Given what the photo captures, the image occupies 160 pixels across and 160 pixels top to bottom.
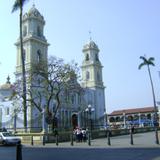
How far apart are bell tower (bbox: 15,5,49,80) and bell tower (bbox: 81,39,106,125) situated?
85.7 feet

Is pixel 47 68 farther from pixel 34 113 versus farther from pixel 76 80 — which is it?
pixel 34 113

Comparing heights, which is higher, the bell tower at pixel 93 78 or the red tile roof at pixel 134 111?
the bell tower at pixel 93 78

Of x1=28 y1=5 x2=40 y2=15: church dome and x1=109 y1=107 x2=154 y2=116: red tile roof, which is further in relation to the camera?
x1=109 y1=107 x2=154 y2=116: red tile roof

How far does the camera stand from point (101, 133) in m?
44.5

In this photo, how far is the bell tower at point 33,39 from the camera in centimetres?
6906

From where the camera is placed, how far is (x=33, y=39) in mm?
69062

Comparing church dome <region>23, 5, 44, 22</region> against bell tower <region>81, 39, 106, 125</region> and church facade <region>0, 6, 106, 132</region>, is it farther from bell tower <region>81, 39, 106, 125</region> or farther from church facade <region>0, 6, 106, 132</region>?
bell tower <region>81, 39, 106, 125</region>

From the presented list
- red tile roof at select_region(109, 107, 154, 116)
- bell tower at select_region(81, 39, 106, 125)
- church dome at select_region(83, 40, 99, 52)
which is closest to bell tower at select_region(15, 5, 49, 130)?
church dome at select_region(83, 40, 99, 52)

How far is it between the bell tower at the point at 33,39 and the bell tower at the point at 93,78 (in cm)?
2613

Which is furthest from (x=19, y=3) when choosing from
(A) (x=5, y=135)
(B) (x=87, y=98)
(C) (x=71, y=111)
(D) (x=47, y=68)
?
(B) (x=87, y=98)

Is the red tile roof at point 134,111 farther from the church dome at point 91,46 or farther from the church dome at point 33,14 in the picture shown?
the church dome at point 33,14

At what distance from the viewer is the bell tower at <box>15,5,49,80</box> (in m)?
69.1

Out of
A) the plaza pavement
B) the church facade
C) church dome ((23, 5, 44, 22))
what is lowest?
the plaza pavement

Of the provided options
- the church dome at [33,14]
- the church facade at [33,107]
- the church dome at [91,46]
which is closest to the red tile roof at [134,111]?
the church dome at [91,46]
